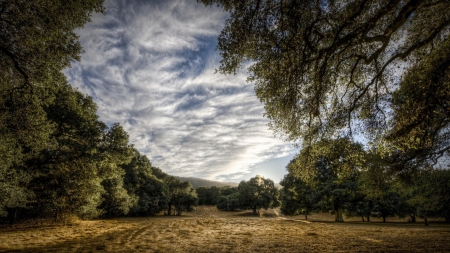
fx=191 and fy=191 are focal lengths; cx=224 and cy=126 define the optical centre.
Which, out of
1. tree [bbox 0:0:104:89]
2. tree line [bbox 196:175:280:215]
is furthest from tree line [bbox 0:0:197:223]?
tree line [bbox 196:175:280:215]

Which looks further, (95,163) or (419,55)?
(95,163)

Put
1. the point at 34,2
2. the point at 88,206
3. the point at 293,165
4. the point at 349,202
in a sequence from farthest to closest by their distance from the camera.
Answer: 1. the point at 349,202
2. the point at 88,206
3. the point at 293,165
4. the point at 34,2

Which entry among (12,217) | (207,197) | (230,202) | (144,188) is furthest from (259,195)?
(12,217)

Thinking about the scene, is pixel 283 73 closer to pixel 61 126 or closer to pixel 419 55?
pixel 419 55

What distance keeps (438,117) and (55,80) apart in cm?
1824

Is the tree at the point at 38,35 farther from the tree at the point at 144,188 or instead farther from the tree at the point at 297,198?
the tree at the point at 144,188

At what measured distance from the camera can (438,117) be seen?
9.09 meters

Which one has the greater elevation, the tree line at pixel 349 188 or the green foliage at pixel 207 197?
the tree line at pixel 349 188

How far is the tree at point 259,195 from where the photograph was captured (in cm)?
5338

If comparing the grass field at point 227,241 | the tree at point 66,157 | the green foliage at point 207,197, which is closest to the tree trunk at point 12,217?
the tree at point 66,157

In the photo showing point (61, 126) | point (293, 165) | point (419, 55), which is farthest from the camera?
point (61, 126)

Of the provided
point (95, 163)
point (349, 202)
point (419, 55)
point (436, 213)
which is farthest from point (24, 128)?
point (436, 213)

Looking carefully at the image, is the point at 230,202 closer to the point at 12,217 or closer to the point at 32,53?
the point at 12,217

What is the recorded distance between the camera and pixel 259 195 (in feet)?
176
